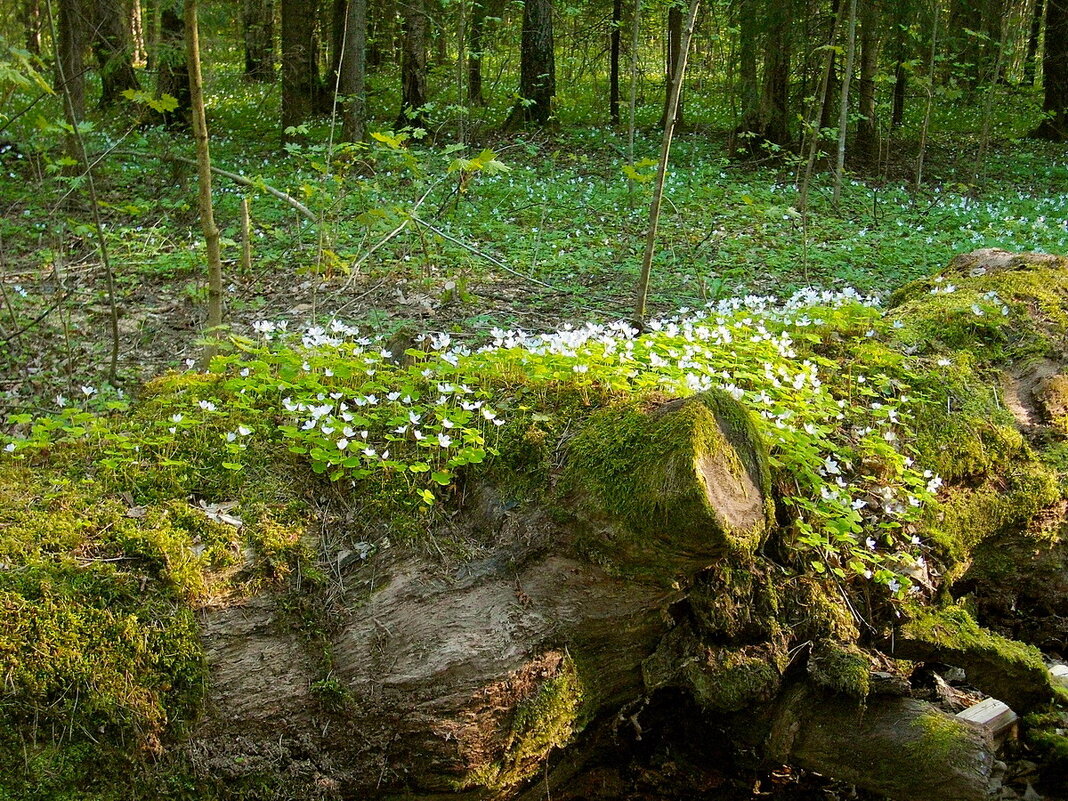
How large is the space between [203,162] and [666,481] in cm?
336

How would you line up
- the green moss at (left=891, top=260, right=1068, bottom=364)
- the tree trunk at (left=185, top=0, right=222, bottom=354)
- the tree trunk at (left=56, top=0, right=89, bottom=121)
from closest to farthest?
the tree trunk at (left=185, top=0, right=222, bottom=354), the green moss at (left=891, top=260, right=1068, bottom=364), the tree trunk at (left=56, top=0, right=89, bottom=121)

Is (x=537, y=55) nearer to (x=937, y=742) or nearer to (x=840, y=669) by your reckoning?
(x=840, y=669)

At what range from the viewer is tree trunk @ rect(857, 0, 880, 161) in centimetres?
1371

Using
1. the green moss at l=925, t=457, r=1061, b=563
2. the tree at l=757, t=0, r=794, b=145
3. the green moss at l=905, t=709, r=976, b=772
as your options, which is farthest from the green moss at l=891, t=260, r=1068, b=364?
the tree at l=757, t=0, r=794, b=145

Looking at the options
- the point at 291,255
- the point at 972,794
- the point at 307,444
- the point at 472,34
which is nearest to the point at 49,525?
the point at 307,444

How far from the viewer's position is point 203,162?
4383mm

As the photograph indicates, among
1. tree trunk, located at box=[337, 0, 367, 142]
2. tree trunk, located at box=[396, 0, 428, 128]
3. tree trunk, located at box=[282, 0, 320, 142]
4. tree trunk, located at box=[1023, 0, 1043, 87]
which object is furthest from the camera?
tree trunk, located at box=[1023, 0, 1043, 87]

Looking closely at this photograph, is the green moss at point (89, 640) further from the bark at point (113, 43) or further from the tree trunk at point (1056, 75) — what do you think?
the tree trunk at point (1056, 75)

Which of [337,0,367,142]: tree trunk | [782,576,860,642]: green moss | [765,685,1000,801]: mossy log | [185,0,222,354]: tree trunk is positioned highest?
Answer: [337,0,367,142]: tree trunk

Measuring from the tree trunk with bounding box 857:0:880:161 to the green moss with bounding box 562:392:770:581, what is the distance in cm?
1205

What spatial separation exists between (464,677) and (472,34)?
54.5 feet

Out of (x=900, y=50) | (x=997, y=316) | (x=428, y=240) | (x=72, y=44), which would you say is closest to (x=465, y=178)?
(x=428, y=240)

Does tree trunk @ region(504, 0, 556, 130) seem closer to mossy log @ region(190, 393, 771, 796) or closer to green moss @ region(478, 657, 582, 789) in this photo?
mossy log @ region(190, 393, 771, 796)

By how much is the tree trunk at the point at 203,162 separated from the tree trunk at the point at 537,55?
1154 cm
